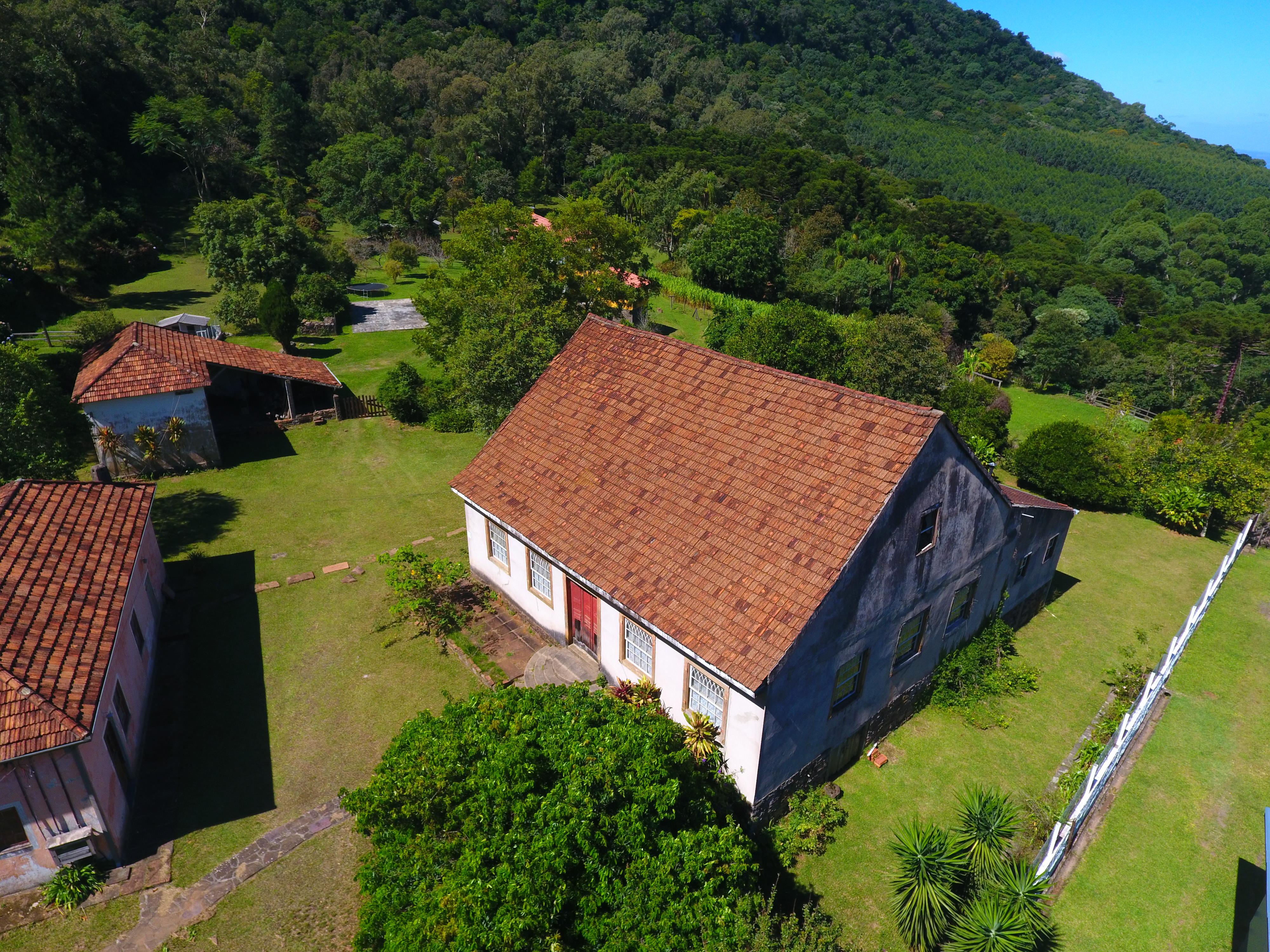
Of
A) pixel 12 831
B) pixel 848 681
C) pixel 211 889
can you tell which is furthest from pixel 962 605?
pixel 12 831

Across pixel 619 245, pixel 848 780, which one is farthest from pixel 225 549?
pixel 619 245

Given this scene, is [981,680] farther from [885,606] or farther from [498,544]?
[498,544]

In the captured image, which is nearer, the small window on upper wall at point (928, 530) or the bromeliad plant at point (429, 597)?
the small window on upper wall at point (928, 530)

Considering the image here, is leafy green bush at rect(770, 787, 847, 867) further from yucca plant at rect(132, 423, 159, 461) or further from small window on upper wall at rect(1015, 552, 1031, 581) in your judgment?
yucca plant at rect(132, 423, 159, 461)

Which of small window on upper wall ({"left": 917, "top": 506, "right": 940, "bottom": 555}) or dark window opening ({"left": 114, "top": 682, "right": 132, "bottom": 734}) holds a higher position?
small window on upper wall ({"left": 917, "top": 506, "right": 940, "bottom": 555})

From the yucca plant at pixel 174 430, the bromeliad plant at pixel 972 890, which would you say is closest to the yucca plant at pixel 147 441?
the yucca plant at pixel 174 430

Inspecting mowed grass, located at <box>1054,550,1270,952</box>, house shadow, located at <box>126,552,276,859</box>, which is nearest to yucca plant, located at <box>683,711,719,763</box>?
mowed grass, located at <box>1054,550,1270,952</box>

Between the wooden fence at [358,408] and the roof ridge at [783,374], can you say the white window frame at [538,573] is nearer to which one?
the roof ridge at [783,374]

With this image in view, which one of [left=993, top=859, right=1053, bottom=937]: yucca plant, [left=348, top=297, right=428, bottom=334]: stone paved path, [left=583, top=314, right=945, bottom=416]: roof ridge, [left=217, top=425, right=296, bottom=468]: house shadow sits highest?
[left=583, top=314, right=945, bottom=416]: roof ridge
